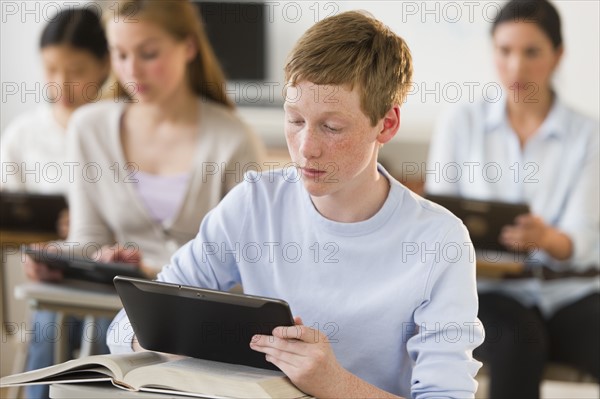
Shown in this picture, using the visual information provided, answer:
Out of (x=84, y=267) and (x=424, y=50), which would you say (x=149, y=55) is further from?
(x=424, y=50)

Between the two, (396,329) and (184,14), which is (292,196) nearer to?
(396,329)

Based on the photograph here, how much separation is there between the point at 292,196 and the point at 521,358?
1357 mm

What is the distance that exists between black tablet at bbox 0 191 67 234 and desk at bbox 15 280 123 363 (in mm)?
546

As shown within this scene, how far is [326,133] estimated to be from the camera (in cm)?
144

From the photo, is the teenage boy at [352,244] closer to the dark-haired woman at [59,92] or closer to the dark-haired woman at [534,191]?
the dark-haired woman at [534,191]

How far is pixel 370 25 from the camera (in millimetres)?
1497

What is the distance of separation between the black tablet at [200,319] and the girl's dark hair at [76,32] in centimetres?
212

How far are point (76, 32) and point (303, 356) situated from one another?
2.33 metres

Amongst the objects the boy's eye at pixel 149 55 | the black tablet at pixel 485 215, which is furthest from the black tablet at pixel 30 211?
the black tablet at pixel 485 215

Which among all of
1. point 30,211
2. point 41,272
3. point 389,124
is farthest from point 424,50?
point 389,124

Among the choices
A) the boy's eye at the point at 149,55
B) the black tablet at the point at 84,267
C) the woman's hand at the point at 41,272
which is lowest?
the woman's hand at the point at 41,272

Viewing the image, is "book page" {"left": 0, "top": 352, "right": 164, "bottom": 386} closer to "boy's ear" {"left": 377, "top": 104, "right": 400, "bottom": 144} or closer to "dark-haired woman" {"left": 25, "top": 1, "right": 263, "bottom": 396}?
"boy's ear" {"left": 377, "top": 104, "right": 400, "bottom": 144}

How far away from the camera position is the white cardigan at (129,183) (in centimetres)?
274

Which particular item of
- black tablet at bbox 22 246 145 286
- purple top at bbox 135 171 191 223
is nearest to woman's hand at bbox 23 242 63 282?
black tablet at bbox 22 246 145 286
